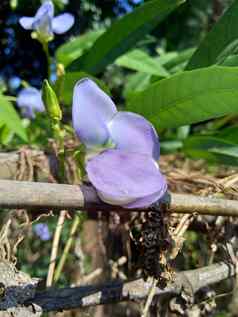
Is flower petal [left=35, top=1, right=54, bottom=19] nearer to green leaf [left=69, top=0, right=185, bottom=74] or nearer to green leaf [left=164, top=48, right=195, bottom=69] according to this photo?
green leaf [left=69, top=0, right=185, bottom=74]

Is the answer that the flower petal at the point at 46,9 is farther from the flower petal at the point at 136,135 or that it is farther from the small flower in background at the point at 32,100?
the flower petal at the point at 136,135

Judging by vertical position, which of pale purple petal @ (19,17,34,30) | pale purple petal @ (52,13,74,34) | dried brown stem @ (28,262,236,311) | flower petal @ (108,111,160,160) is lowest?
dried brown stem @ (28,262,236,311)

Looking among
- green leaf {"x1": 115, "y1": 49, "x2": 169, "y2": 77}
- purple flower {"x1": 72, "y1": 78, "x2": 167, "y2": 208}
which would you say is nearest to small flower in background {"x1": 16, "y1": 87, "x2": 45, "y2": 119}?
green leaf {"x1": 115, "y1": 49, "x2": 169, "y2": 77}

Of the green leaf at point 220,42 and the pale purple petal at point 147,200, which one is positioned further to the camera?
the green leaf at point 220,42

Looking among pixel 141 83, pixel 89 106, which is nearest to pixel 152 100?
pixel 89 106

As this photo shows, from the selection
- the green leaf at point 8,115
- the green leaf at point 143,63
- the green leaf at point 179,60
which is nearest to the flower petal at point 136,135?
the green leaf at point 8,115
